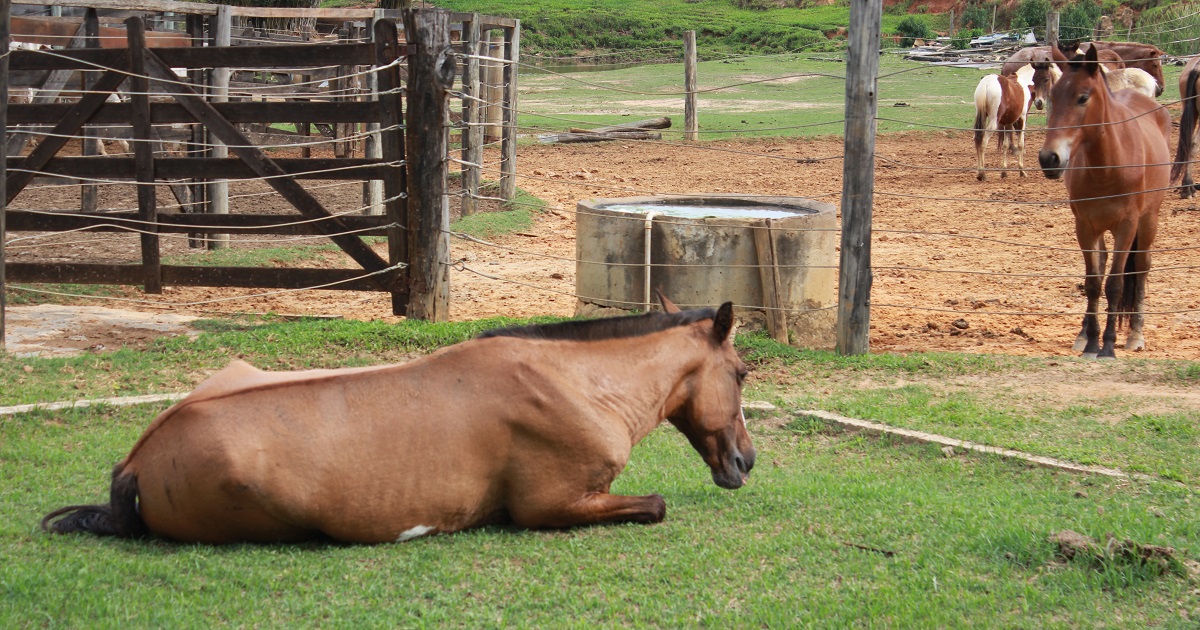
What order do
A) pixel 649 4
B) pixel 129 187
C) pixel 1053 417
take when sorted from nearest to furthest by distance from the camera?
pixel 1053 417 < pixel 129 187 < pixel 649 4

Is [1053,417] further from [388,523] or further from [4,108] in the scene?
[4,108]

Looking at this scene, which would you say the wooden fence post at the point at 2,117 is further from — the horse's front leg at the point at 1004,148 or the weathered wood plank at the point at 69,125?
the horse's front leg at the point at 1004,148

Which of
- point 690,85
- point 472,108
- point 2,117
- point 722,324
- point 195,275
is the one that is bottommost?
point 195,275

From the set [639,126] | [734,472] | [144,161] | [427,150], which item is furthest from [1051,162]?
[639,126]

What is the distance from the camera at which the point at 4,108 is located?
754cm

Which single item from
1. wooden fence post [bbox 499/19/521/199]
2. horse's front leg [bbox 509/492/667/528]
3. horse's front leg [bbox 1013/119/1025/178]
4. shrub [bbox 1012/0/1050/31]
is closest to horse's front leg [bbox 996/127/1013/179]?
horse's front leg [bbox 1013/119/1025/178]

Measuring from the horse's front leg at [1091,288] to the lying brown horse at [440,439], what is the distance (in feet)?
16.7

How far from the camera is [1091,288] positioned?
30.1 feet

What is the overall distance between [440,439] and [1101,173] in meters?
6.57

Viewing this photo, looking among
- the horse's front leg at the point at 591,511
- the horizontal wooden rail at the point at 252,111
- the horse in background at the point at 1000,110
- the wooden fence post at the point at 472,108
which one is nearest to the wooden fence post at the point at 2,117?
the horizontal wooden rail at the point at 252,111

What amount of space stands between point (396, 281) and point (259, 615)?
5293mm

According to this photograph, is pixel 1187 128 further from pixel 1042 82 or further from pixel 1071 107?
pixel 1071 107

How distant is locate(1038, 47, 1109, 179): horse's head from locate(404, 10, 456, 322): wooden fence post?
457 cm

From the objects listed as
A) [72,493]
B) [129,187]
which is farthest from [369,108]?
[129,187]
